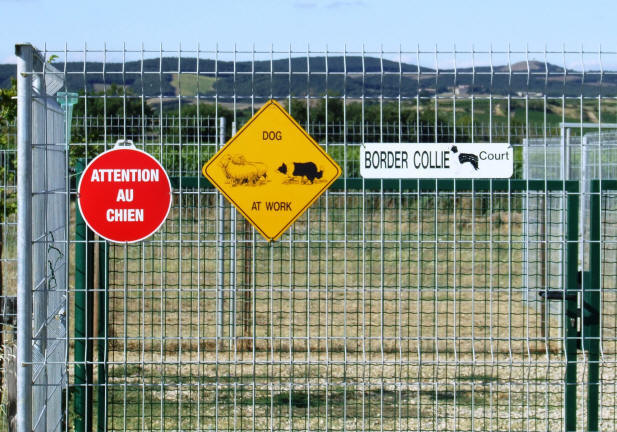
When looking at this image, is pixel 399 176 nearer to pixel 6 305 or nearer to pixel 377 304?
pixel 6 305

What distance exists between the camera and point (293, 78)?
15.7 ft

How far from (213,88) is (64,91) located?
0.86 m

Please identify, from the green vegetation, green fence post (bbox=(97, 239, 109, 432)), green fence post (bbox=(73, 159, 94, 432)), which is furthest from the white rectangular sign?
green fence post (bbox=(73, 159, 94, 432))

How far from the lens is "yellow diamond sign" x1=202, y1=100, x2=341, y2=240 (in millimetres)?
4762

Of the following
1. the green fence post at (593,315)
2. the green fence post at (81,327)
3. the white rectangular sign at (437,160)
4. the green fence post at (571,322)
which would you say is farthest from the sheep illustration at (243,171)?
the green fence post at (593,315)

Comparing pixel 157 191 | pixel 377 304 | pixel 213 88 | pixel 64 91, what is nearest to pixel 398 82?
pixel 213 88

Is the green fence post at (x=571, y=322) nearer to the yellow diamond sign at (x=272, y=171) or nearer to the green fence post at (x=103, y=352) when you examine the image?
the yellow diamond sign at (x=272, y=171)

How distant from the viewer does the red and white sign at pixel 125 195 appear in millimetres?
Answer: 4715

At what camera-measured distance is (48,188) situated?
194 inches

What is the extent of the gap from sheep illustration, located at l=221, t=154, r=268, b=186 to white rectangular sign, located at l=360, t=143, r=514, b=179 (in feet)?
1.69

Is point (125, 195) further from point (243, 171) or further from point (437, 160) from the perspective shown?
point (437, 160)

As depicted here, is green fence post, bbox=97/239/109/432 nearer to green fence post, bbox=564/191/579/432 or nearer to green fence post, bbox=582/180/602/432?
green fence post, bbox=564/191/579/432

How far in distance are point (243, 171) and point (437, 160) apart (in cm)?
99

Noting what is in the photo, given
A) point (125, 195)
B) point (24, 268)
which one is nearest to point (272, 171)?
point (125, 195)
